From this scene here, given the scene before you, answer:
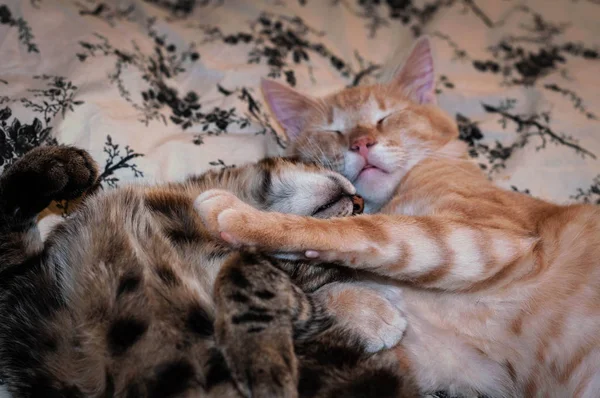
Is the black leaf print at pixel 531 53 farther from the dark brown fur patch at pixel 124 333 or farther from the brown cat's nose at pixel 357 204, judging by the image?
the dark brown fur patch at pixel 124 333

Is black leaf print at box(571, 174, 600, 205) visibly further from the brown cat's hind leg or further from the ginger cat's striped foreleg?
the brown cat's hind leg

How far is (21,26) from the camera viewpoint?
1.83m

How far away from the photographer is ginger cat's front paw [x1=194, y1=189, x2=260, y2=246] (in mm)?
1138

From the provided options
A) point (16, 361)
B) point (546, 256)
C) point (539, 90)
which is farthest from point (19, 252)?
point (539, 90)

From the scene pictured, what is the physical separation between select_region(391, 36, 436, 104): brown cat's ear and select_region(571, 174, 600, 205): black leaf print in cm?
61

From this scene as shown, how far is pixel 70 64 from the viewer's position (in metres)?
1.76

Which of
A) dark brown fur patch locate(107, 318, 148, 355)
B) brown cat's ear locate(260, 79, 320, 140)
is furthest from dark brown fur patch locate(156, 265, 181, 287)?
brown cat's ear locate(260, 79, 320, 140)

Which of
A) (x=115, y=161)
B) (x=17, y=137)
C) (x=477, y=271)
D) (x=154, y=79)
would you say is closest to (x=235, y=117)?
(x=154, y=79)

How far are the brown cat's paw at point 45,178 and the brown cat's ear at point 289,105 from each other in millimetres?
766

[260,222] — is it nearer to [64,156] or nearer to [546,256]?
[64,156]

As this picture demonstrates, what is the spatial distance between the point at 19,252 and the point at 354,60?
1.64 meters

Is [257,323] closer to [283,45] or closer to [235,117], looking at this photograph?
[235,117]

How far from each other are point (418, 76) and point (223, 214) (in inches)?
42.8

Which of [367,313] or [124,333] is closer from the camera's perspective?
[124,333]
